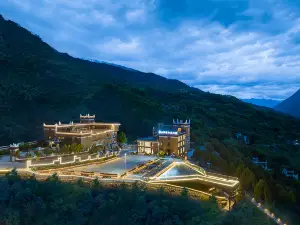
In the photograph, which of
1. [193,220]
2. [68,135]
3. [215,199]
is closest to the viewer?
[193,220]

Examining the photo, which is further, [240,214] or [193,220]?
[240,214]

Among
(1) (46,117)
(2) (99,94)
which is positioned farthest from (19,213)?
(2) (99,94)

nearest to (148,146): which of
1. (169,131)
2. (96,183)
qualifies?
(169,131)

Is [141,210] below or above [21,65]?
below

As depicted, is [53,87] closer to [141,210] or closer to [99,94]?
[99,94]

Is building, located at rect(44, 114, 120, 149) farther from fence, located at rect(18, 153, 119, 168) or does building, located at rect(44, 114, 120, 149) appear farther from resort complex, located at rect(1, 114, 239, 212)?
fence, located at rect(18, 153, 119, 168)

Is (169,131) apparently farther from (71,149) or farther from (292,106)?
(292,106)
